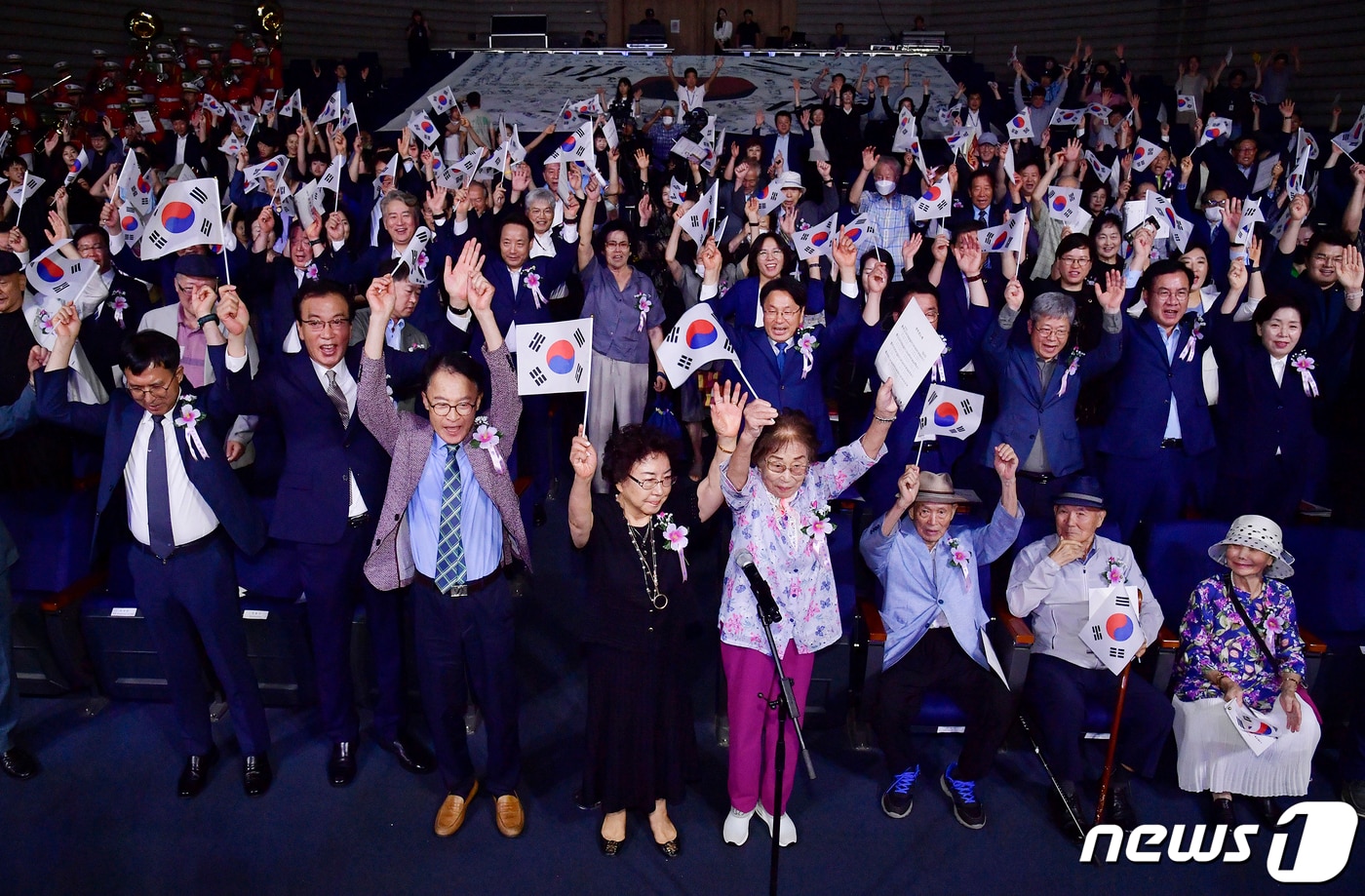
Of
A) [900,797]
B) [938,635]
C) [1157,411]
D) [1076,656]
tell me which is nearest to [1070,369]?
[1157,411]

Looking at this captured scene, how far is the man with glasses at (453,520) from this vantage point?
3090 mm

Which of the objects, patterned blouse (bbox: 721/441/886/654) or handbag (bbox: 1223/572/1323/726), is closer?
patterned blouse (bbox: 721/441/886/654)

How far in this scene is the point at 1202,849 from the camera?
3373mm

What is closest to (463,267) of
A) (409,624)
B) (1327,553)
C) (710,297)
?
(409,624)

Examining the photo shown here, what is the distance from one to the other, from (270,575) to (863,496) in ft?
9.22

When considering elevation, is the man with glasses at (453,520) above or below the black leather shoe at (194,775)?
above

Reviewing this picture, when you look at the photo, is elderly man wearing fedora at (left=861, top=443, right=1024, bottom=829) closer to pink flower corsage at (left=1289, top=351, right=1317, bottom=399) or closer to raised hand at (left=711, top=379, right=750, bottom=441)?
raised hand at (left=711, top=379, right=750, bottom=441)

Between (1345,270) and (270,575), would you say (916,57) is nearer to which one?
(1345,270)

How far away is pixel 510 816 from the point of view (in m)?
3.36

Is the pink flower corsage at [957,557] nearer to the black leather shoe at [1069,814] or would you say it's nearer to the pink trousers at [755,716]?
the pink trousers at [755,716]

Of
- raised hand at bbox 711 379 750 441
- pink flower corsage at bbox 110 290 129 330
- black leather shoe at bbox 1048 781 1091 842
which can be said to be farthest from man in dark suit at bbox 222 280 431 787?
black leather shoe at bbox 1048 781 1091 842

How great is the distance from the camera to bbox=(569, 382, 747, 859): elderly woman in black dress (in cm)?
291

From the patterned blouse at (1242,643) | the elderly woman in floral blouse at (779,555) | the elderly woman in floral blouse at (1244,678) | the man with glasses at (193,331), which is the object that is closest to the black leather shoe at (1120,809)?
the elderly woman in floral blouse at (1244,678)

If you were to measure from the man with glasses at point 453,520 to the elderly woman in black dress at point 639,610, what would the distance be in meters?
0.33
